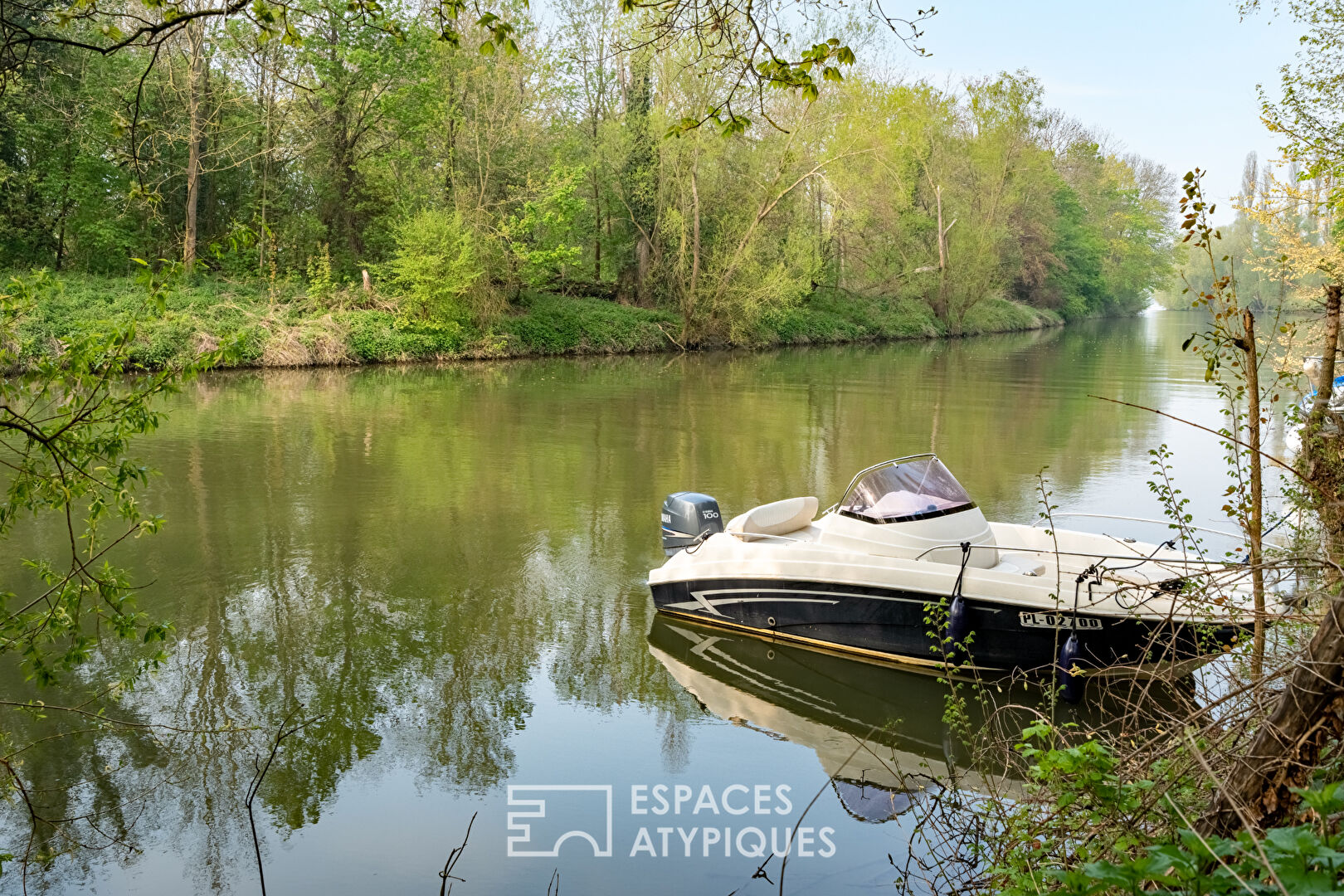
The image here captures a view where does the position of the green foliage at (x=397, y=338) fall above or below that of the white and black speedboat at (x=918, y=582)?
above

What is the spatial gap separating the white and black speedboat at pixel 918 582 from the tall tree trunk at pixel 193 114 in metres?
21.8

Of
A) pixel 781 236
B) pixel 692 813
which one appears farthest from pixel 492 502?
pixel 781 236

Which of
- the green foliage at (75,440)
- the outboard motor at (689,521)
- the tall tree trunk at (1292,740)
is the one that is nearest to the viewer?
the tall tree trunk at (1292,740)

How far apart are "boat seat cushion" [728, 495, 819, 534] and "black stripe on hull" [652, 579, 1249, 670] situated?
52 centimetres

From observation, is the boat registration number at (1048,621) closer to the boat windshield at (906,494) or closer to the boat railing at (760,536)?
the boat windshield at (906,494)

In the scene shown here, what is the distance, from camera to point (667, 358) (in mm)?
32562

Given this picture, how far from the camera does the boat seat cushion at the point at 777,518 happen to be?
8703mm

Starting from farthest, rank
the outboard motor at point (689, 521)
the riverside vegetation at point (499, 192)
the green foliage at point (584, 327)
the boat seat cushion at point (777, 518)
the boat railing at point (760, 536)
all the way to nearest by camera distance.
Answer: the green foliage at point (584, 327) → the riverside vegetation at point (499, 192) → the outboard motor at point (689, 521) → the boat seat cushion at point (777, 518) → the boat railing at point (760, 536)

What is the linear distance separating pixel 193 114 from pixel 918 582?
1000 inches

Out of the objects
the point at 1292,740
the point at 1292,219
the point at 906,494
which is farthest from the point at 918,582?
the point at 1292,219

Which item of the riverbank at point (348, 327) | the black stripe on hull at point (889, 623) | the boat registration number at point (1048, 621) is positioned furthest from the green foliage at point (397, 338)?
the boat registration number at point (1048, 621)

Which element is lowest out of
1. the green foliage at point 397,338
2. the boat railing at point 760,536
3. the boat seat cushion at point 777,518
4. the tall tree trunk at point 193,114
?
the boat railing at point 760,536

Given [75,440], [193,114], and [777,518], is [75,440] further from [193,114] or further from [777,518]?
[193,114]

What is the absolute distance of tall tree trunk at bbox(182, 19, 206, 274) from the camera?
25.9 meters
